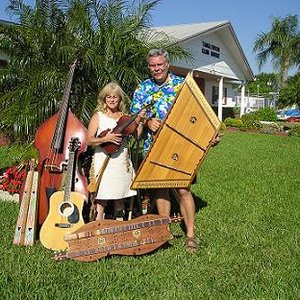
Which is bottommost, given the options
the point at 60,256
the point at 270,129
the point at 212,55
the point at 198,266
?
the point at 270,129

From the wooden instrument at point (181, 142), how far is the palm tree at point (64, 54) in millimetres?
2068

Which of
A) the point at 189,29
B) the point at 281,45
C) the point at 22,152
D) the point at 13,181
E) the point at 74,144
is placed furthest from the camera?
the point at 281,45

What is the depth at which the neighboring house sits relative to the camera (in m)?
22.7

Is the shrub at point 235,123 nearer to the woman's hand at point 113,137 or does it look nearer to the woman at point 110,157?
the woman at point 110,157

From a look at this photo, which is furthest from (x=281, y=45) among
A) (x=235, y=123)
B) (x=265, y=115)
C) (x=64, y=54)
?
(x=64, y=54)

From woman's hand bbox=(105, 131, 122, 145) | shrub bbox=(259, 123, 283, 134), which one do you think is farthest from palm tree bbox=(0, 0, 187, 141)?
shrub bbox=(259, 123, 283, 134)

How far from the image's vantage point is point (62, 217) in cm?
460

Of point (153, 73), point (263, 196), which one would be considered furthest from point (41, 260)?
point (263, 196)

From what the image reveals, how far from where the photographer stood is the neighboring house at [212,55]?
22.7 metres

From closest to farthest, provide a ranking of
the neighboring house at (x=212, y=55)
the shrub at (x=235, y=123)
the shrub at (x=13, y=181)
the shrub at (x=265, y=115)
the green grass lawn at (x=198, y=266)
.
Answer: the green grass lawn at (x=198, y=266)
the shrub at (x=13, y=181)
the neighboring house at (x=212, y=55)
the shrub at (x=235, y=123)
the shrub at (x=265, y=115)

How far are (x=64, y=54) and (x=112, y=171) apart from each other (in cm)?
263

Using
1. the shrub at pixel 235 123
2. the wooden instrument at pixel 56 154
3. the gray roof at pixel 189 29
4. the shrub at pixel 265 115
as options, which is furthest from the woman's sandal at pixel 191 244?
the shrub at pixel 265 115

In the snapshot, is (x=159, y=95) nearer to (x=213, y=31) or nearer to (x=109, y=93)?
(x=109, y=93)

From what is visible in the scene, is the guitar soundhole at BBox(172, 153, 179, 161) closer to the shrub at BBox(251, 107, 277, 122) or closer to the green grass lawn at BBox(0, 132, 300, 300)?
the green grass lawn at BBox(0, 132, 300, 300)
